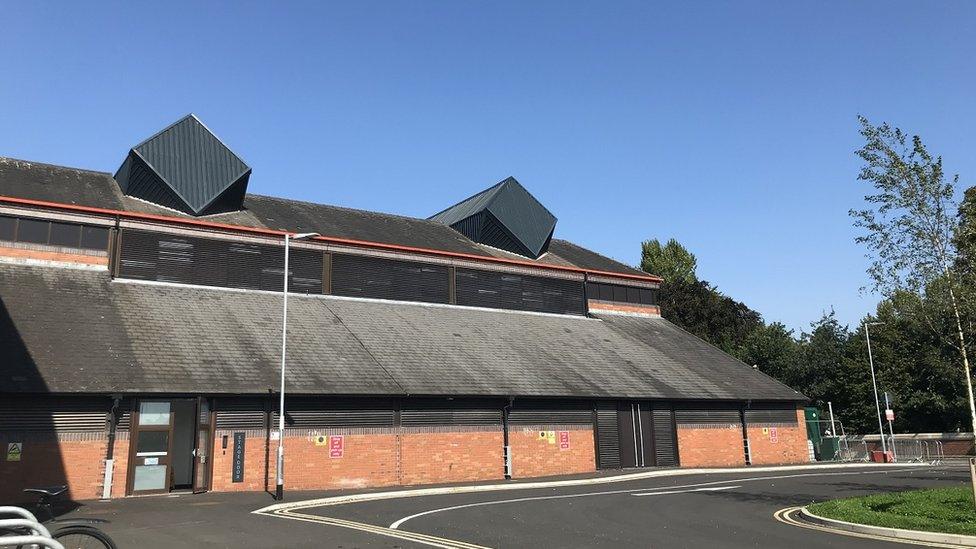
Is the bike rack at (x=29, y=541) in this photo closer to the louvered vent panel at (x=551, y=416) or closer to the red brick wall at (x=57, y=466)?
the red brick wall at (x=57, y=466)

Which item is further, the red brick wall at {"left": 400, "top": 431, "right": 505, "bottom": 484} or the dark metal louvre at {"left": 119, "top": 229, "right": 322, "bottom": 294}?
the dark metal louvre at {"left": 119, "top": 229, "right": 322, "bottom": 294}

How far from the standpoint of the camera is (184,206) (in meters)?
31.5

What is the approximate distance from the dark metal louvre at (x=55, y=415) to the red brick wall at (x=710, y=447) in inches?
952

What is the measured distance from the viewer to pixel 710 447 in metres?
34.7

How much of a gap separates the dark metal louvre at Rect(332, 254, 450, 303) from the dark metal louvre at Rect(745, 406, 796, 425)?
16320 millimetres

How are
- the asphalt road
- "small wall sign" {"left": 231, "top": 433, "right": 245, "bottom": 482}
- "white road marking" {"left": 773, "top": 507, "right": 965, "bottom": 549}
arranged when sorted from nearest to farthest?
"white road marking" {"left": 773, "top": 507, "right": 965, "bottom": 549}
the asphalt road
"small wall sign" {"left": 231, "top": 433, "right": 245, "bottom": 482}

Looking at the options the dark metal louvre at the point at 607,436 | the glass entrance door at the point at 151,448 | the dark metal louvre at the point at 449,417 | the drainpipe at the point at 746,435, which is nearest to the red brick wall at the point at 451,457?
the dark metal louvre at the point at 449,417

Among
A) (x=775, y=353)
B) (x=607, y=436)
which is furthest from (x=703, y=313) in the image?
(x=607, y=436)

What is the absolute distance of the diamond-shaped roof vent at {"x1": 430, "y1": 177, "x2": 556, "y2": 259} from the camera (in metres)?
41.5

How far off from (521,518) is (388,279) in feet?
65.4

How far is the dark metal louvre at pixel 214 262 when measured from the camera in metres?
29.2

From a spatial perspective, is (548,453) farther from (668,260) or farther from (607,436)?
(668,260)

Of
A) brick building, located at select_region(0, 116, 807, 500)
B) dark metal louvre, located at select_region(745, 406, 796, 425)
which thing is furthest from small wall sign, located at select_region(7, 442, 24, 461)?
dark metal louvre, located at select_region(745, 406, 796, 425)

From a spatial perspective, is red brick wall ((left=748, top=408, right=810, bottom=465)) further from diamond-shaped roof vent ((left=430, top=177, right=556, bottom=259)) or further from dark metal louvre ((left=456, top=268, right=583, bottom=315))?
diamond-shaped roof vent ((left=430, top=177, right=556, bottom=259))
